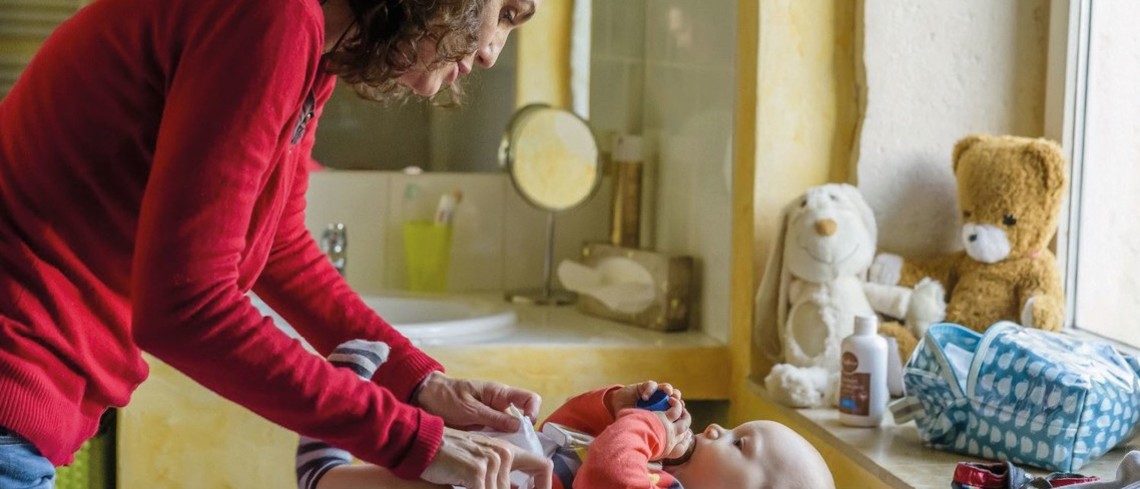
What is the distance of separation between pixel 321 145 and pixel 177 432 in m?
0.79

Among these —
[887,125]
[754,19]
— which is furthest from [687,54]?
[887,125]

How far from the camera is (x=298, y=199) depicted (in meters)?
1.24

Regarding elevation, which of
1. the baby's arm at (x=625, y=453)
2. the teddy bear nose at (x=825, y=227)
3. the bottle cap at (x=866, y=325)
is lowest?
the baby's arm at (x=625, y=453)

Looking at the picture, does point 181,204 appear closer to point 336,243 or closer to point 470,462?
point 470,462

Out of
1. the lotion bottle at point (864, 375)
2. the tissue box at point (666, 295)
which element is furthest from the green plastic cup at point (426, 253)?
the lotion bottle at point (864, 375)

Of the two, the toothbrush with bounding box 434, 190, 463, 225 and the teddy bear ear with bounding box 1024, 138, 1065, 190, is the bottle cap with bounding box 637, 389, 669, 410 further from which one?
the toothbrush with bounding box 434, 190, 463, 225

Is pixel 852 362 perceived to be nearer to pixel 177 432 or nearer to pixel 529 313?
pixel 529 313

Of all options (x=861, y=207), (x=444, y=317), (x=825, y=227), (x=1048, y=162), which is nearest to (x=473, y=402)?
(x=825, y=227)

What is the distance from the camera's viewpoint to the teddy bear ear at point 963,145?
1.91m

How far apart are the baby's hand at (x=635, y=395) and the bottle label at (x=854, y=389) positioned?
394 mm

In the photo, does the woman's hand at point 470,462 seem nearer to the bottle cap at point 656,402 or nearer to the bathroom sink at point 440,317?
the bottle cap at point 656,402

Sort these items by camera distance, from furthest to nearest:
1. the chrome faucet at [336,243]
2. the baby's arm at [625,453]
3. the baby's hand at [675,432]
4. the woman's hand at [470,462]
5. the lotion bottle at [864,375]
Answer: the chrome faucet at [336,243]
the lotion bottle at [864,375]
the baby's hand at [675,432]
the baby's arm at [625,453]
the woman's hand at [470,462]

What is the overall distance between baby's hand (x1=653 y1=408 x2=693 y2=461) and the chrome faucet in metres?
1.11

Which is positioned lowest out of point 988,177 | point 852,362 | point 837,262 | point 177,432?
point 177,432
